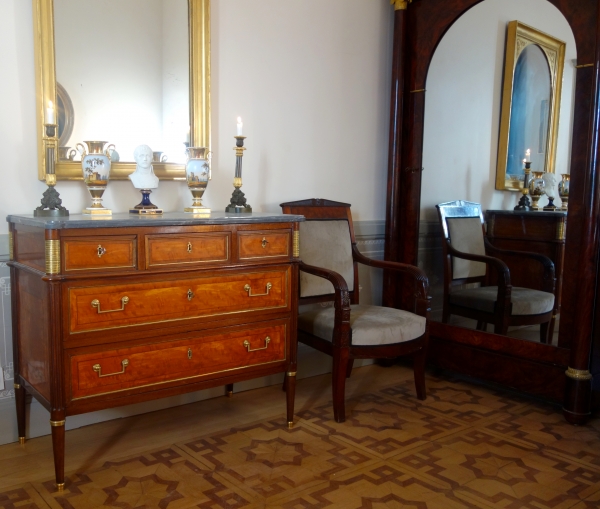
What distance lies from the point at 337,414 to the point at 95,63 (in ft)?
5.47

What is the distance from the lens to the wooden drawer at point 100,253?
1.79m

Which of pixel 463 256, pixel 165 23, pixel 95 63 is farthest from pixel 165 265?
pixel 463 256

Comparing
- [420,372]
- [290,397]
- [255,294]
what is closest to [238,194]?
[255,294]

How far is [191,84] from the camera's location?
8.16 ft

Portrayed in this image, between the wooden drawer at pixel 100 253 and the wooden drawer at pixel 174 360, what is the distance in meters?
0.28

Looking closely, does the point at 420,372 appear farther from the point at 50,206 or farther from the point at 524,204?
the point at 50,206

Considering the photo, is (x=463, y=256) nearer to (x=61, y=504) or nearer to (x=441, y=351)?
(x=441, y=351)

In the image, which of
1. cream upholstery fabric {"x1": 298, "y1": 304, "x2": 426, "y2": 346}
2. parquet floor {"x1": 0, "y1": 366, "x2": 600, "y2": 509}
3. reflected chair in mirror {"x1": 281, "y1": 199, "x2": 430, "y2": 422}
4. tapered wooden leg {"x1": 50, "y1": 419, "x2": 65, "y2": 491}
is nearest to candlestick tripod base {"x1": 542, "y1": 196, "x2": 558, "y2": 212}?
reflected chair in mirror {"x1": 281, "y1": 199, "x2": 430, "y2": 422}

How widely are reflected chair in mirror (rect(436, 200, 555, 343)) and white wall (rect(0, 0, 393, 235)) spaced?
20.2 inches

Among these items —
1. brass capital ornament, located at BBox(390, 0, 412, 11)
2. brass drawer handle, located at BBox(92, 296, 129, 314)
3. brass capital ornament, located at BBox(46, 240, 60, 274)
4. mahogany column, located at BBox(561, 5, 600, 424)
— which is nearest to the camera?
brass capital ornament, located at BBox(46, 240, 60, 274)

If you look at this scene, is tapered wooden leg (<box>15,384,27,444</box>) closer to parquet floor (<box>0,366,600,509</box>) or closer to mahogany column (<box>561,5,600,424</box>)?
parquet floor (<box>0,366,600,509</box>)

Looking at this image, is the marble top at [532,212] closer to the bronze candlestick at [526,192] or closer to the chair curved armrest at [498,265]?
the bronze candlestick at [526,192]

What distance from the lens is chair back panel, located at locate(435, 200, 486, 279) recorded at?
2.86 metres

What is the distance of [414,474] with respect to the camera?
200cm
